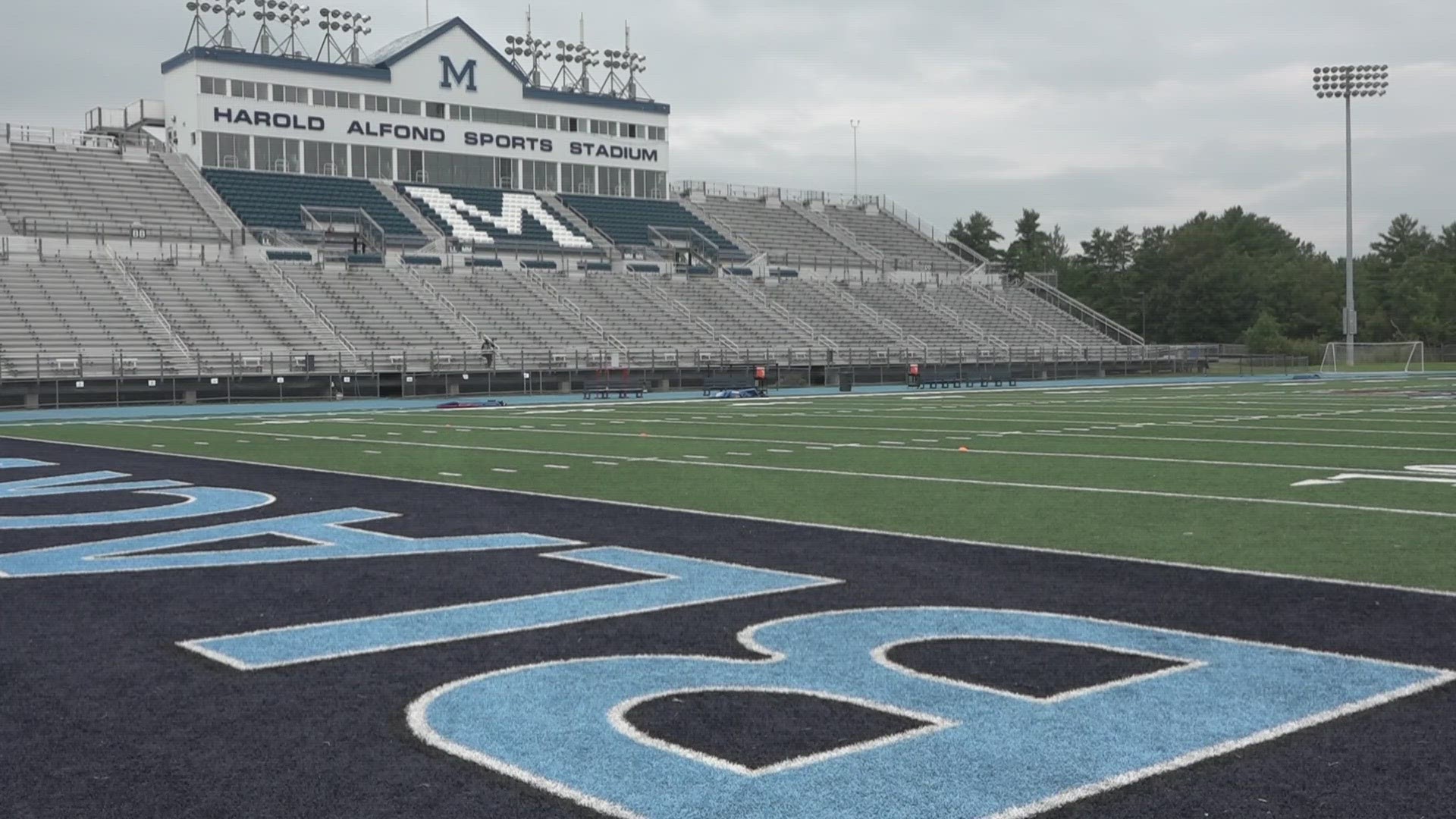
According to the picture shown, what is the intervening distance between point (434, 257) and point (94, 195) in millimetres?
10662

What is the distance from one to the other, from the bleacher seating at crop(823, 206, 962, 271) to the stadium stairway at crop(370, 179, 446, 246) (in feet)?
67.0

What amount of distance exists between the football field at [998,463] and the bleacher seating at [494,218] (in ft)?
73.7

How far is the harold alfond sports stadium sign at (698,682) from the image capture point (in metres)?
3.65

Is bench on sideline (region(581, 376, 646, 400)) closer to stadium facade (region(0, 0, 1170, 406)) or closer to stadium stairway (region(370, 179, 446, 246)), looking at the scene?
stadium facade (region(0, 0, 1170, 406))

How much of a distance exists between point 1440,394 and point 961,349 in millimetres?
20952

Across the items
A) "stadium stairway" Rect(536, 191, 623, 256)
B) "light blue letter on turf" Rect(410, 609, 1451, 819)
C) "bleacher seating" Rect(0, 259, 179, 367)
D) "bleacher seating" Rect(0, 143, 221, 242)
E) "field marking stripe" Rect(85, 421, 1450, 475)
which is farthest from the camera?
"stadium stairway" Rect(536, 191, 623, 256)

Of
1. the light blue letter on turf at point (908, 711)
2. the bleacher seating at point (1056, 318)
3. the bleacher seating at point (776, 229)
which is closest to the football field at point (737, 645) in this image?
the light blue letter on turf at point (908, 711)

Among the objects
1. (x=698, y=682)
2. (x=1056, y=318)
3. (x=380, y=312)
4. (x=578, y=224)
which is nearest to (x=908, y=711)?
(x=698, y=682)

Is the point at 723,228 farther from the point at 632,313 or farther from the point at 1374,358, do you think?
the point at 1374,358

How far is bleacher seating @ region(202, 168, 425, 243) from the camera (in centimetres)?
4544

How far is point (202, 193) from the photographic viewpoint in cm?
4556

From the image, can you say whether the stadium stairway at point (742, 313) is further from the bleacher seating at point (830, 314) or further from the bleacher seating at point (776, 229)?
the bleacher seating at point (776, 229)

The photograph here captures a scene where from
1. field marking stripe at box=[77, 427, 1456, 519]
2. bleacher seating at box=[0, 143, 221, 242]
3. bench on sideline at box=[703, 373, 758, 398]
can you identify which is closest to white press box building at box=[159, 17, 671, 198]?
bleacher seating at box=[0, 143, 221, 242]

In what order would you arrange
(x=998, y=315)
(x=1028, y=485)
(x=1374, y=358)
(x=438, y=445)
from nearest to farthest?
(x=1028, y=485)
(x=438, y=445)
(x=998, y=315)
(x=1374, y=358)
